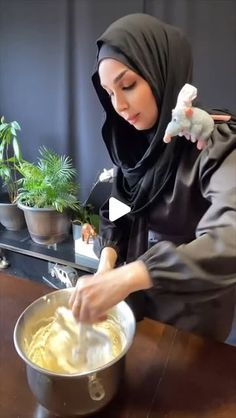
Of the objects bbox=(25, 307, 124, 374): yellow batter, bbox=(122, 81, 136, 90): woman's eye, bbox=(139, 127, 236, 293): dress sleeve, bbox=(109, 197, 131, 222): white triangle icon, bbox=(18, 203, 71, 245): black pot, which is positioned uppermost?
bbox=(122, 81, 136, 90): woman's eye

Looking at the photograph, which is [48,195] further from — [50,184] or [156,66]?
[156,66]

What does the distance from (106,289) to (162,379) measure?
0.28 metres

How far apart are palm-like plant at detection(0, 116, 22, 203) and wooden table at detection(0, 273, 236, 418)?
4.10ft

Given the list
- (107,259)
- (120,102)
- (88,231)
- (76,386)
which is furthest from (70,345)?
(88,231)

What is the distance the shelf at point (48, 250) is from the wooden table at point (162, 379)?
958mm

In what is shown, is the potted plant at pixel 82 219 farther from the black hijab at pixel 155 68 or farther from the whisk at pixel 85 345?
the whisk at pixel 85 345

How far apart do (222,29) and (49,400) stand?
1.53 m

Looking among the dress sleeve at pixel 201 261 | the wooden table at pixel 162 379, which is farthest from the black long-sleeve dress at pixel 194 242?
the wooden table at pixel 162 379

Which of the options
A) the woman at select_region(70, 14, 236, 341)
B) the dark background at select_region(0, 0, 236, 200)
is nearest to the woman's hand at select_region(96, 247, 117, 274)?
the woman at select_region(70, 14, 236, 341)

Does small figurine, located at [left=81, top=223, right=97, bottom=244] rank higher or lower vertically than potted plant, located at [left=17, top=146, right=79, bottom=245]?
lower

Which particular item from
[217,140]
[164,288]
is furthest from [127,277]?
[217,140]

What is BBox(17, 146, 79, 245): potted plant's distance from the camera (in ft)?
5.81

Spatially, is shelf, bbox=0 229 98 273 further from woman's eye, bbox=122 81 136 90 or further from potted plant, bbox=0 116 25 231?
woman's eye, bbox=122 81 136 90

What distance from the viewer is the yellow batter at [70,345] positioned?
656 mm
